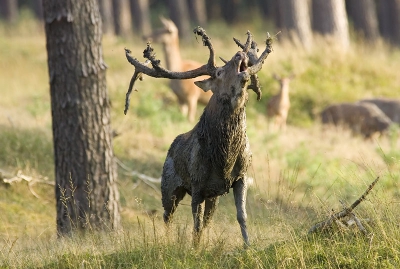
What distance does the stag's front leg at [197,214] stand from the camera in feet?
20.8

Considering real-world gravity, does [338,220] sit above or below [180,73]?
below

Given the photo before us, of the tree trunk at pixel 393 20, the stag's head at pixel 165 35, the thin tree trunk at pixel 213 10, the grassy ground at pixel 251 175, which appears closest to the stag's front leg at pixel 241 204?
the grassy ground at pixel 251 175

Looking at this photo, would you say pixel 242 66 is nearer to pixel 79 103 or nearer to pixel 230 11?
pixel 79 103

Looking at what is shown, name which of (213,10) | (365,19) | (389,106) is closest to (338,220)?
(389,106)

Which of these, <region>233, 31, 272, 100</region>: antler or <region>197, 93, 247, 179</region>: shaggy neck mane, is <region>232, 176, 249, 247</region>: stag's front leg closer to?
<region>197, 93, 247, 179</region>: shaggy neck mane

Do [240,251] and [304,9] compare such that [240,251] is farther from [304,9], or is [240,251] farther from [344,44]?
[304,9]

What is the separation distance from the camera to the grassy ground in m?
6.19

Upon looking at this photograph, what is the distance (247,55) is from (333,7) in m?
17.1

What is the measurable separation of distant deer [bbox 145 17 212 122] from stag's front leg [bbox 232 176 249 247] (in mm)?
8817

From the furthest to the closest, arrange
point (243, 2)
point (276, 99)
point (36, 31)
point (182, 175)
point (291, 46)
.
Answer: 1. point (243, 2)
2. point (36, 31)
3. point (291, 46)
4. point (276, 99)
5. point (182, 175)

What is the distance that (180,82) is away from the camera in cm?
1511

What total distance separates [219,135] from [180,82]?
9.14 meters

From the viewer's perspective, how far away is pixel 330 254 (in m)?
6.10

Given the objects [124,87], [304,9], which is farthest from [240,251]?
[304,9]
